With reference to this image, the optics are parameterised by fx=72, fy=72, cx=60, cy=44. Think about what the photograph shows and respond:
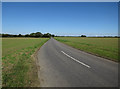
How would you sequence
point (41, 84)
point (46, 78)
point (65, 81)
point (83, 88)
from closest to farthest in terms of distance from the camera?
point (83, 88) → point (41, 84) → point (65, 81) → point (46, 78)

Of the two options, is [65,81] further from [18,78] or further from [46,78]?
[18,78]

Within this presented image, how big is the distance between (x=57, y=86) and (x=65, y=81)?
0.54 m

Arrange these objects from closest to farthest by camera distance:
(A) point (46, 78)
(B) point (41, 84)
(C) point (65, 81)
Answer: (B) point (41, 84) → (C) point (65, 81) → (A) point (46, 78)

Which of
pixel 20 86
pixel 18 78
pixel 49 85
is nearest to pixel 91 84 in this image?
pixel 49 85

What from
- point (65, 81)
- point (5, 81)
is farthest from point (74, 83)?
point (5, 81)

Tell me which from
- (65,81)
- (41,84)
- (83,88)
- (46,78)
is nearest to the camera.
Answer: (83,88)

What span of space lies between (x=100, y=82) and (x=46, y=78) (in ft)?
8.87

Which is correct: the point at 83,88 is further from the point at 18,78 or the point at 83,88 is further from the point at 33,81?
the point at 18,78

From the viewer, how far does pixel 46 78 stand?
12.6ft

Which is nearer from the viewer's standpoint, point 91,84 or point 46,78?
point 91,84

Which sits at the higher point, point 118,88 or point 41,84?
point 41,84

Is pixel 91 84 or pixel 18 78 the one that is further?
pixel 18 78

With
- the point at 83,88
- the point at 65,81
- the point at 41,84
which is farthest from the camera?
the point at 65,81

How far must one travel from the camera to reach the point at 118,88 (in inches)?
125
